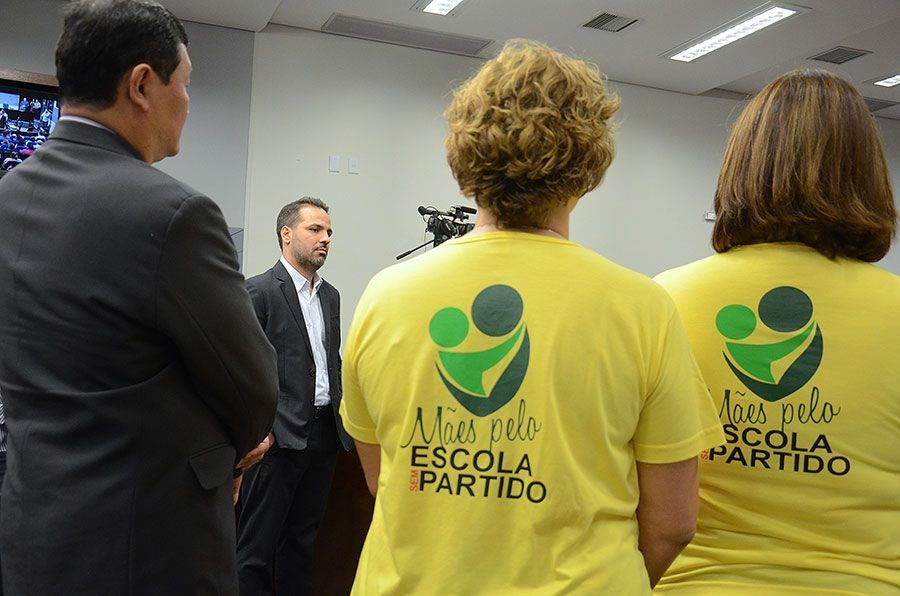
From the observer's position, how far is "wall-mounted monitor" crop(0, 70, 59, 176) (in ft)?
16.3

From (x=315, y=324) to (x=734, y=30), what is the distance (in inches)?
160

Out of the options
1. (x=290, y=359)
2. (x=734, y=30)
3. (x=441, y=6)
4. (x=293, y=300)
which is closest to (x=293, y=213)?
(x=293, y=300)

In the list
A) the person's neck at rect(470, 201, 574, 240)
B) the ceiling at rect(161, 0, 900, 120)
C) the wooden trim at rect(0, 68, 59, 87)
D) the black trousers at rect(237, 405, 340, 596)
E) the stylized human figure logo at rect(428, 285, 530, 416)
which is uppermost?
the ceiling at rect(161, 0, 900, 120)

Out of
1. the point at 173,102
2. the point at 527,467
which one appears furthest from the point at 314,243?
the point at 527,467

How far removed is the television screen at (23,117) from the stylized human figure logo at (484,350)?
15.5 feet

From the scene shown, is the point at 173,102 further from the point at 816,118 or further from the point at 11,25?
the point at 11,25

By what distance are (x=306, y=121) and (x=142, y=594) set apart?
17.7 feet

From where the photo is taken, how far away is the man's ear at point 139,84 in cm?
133

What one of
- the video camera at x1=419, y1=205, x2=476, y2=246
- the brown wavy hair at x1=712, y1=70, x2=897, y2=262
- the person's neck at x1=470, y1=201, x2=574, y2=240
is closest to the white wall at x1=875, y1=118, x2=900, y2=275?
the video camera at x1=419, y1=205, x2=476, y2=246

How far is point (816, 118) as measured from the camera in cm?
118

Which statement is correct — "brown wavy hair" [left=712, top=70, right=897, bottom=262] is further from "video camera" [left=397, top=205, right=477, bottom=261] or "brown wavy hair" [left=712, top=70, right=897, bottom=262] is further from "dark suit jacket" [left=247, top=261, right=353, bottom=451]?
"video camera" [left=397, top=205, right=477, bottom=261]

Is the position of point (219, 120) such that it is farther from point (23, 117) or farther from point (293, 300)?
point (293, 300)

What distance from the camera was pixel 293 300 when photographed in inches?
140

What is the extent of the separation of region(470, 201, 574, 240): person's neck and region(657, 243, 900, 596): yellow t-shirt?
26 cm
